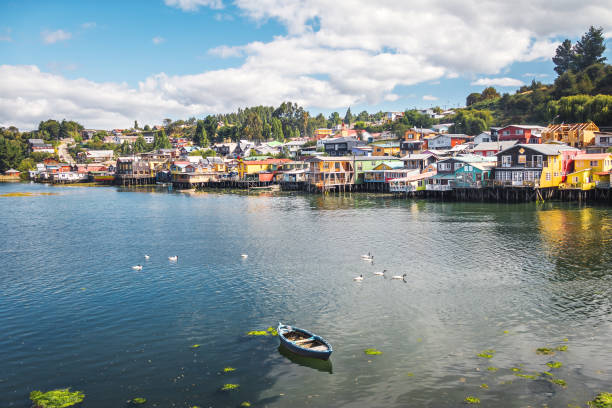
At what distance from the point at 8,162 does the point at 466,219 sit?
198 metres

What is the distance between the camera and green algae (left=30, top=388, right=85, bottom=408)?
653 inches

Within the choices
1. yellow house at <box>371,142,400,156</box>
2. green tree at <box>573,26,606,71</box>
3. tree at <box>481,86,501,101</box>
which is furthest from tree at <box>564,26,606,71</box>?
yellow house at <box>371,142,400,156</box>

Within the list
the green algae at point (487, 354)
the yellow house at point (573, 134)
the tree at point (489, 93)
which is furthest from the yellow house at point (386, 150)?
the green algae at point (487, 354)

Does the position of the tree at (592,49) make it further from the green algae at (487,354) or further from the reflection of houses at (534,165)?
the green algae at (487,354)

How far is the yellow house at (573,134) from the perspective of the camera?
93.2 m

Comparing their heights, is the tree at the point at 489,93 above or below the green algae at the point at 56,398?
above

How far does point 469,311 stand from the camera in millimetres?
25438

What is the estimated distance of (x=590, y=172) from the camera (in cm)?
6962

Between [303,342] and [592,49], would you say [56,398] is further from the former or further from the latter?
[592,49]

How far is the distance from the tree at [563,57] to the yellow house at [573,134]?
77.2 meters

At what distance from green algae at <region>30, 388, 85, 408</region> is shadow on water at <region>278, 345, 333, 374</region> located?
8.76 m

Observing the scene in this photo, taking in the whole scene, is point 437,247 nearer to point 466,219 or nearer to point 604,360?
point 466,219

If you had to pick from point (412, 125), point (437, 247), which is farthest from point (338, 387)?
point (412, 125)

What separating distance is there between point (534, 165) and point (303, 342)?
2509 inches
